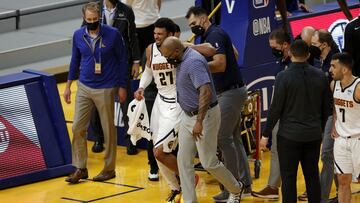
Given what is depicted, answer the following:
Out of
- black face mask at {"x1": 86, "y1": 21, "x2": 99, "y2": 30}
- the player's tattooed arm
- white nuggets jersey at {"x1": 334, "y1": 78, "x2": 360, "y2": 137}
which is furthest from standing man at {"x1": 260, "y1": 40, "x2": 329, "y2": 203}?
black face mask at {"x1": 86, "y1": 21, "x2": 99, "y2": 30}

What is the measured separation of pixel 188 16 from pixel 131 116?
1774 mm

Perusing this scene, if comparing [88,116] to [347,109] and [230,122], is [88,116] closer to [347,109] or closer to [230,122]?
[230,122]

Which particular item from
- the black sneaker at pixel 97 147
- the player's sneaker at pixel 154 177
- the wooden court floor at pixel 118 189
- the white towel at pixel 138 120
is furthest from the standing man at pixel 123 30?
the player's sneaker at pixel 154 177

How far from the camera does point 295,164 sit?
31.7ft

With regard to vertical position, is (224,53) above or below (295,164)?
above

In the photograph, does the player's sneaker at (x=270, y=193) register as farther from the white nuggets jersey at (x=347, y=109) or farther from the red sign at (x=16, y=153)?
the red sign at (x=16, y=153)

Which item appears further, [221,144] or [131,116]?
[131,116]

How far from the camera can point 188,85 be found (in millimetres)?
10078

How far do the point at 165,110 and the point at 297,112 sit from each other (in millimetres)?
1716

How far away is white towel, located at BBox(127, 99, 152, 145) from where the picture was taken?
39.5 feet

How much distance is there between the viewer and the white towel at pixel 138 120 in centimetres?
1205

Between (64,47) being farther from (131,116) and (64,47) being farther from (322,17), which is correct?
(131,116)

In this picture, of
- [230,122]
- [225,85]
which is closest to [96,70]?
[225,85]

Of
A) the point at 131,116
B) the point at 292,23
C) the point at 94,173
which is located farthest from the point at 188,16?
the point at 292,23
